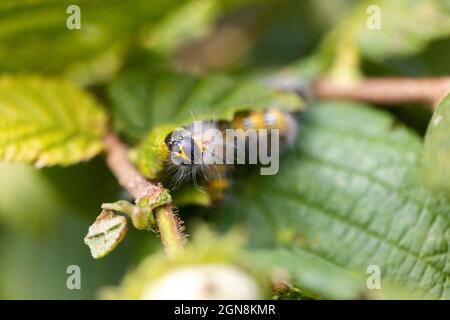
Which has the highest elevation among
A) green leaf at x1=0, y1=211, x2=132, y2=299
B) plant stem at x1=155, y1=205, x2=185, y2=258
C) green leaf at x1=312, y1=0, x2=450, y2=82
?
green leaf at x1=312, y1=0, x2=450, y2=82

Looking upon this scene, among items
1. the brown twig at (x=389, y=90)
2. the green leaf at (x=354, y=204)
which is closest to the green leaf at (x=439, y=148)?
the green leaf at (x=354, y=204)

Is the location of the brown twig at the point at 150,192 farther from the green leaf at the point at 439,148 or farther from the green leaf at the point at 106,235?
the green leaf at the point at 439,148

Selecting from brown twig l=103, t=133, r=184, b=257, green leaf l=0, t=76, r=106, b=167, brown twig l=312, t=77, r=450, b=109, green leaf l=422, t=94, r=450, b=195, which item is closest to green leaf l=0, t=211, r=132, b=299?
green leaf l=0, t=76, r=106, b=167

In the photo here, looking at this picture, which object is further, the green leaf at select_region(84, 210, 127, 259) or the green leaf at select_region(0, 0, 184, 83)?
the green leaf at select_region(0, 0, 184, 83)

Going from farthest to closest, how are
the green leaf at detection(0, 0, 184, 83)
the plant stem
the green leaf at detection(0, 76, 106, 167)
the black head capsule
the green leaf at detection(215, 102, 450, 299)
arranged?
the green leaf at detection(0, 0, 184, 83) → the green leaf at detection(0, 76, 106, 167) → the green leaf at detection(215, 102, 450, 299) → the black head capsule → the plant stem

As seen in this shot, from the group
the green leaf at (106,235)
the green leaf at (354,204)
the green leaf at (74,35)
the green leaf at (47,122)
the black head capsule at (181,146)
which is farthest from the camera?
the green leaf at (74,35)

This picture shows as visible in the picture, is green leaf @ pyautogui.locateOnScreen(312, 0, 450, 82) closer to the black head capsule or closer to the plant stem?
the black head capsule
